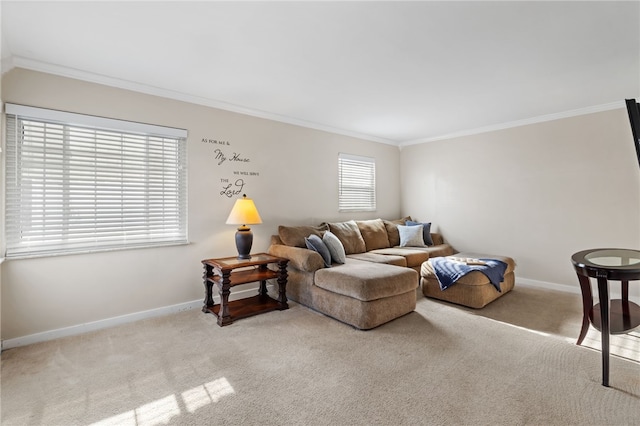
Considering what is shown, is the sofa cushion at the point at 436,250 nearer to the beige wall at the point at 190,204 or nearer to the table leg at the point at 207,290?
the beige wall at the point at 190,204

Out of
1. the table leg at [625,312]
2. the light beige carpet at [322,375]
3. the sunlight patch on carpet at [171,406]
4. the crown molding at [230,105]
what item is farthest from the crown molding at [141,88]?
the table leg at [625,312]

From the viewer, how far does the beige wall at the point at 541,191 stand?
3.78 m

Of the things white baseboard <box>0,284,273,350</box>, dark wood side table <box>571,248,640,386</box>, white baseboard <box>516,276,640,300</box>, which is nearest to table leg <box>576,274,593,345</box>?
dark wood side table <box>571,248,640,386</box>

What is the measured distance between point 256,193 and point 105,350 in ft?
7.40

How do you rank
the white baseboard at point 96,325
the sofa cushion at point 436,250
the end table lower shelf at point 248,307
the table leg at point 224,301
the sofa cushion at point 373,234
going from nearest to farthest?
1. the white baseboard at point 96,325
2. the table leg at point 224,301
3. the end table lower shelf at point 248,307
4. the sofa cushion at point 436,250
5. the sofa cushion at point 373,234

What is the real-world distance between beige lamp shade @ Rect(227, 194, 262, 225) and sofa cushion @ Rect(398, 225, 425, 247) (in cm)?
269

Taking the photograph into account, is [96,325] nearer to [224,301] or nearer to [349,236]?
[224,301]

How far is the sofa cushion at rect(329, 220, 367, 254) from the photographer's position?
449cm

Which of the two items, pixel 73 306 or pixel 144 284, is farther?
pixel 144 284

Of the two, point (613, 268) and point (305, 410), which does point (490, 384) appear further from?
point (305, 410)

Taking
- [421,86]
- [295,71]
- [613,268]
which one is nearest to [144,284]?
[295,71]

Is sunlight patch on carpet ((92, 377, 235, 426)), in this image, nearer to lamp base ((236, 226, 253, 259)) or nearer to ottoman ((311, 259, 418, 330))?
ottoman ((311, 259, 418, 330))

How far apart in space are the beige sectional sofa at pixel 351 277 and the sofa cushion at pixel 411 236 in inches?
9.9

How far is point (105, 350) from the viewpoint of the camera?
251 centimetres
